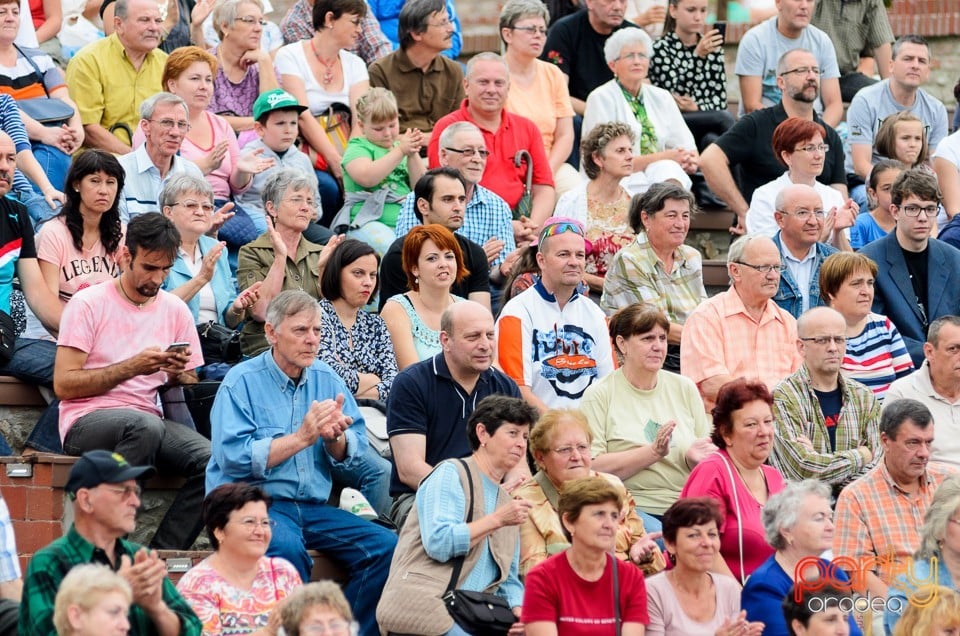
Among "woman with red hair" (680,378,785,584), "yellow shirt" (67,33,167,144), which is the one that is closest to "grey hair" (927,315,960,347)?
"woman with red hair" (680,378,785,584)

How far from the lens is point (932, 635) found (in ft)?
20.5

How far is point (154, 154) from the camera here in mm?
9453

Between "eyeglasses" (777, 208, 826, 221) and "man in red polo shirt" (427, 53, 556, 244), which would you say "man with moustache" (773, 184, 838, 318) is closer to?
"eyeglasses" (777, 208, 826, 221)

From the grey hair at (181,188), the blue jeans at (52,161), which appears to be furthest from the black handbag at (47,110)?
the grey hair at (181,188)

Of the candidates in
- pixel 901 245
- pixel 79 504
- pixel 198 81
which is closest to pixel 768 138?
pixel 901 245

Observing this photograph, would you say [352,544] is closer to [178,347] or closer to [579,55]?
[178,347]

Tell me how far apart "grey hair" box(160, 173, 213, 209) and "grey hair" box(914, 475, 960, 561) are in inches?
149

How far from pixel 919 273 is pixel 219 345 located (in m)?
3.69

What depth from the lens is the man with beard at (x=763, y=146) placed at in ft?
37.0

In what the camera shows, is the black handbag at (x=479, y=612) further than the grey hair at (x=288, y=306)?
No

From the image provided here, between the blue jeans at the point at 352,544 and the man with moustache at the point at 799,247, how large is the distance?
117 inches

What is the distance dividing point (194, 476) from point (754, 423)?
2305mm

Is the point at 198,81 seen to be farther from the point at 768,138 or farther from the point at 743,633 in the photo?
the point at 743,633

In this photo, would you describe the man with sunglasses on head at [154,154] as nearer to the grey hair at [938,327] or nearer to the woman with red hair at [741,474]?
the woman with red hair at [741,474]
